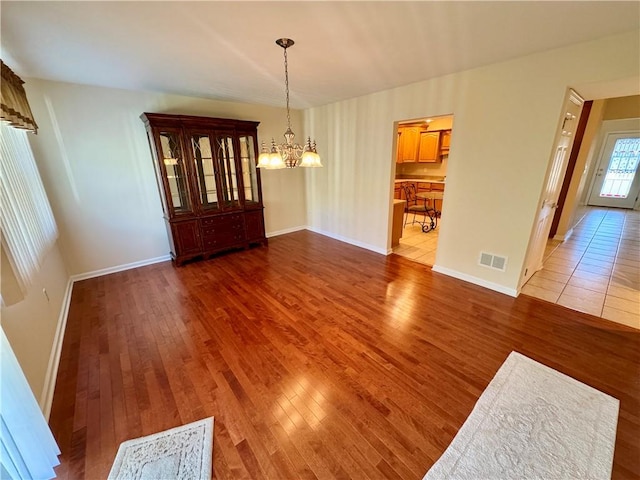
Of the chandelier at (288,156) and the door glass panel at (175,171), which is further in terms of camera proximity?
the door glass panel at (175,171)

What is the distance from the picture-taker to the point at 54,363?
2035 millimetres

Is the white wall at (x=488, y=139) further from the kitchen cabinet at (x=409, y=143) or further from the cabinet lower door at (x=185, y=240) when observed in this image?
the kitchen cabinet at (x=409, y=143)

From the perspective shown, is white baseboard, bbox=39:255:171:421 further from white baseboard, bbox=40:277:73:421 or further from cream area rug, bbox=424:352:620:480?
cream area rug, bbox=424:352:620:480

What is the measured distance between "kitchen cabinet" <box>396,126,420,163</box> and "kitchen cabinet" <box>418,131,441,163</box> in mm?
110

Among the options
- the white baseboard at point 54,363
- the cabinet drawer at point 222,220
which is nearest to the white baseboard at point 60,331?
the white baseboard at point 54,363

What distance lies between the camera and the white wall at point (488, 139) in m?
2.27

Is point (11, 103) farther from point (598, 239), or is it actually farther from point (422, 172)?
point (598, 239)

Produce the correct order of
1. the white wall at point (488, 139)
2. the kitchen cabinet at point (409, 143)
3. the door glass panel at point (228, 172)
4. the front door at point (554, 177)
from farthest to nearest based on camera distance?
the kitchen cabinet at point (409, 143) < the door glass panel at point (228, 172) < the front door at point (554, 177) < the white wall at point (488, 139)

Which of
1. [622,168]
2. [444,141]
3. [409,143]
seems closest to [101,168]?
[409,143]

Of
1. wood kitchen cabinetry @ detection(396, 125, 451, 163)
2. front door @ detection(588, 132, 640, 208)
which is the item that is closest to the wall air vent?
wood kitchen cabinetry @ detection(396, 125, 451, 163)

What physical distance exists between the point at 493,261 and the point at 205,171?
413cm

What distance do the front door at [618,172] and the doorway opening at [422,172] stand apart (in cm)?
448

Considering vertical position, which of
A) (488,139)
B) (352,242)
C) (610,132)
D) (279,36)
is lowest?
(352,242)

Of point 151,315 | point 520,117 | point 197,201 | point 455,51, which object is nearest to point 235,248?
point 197,201
